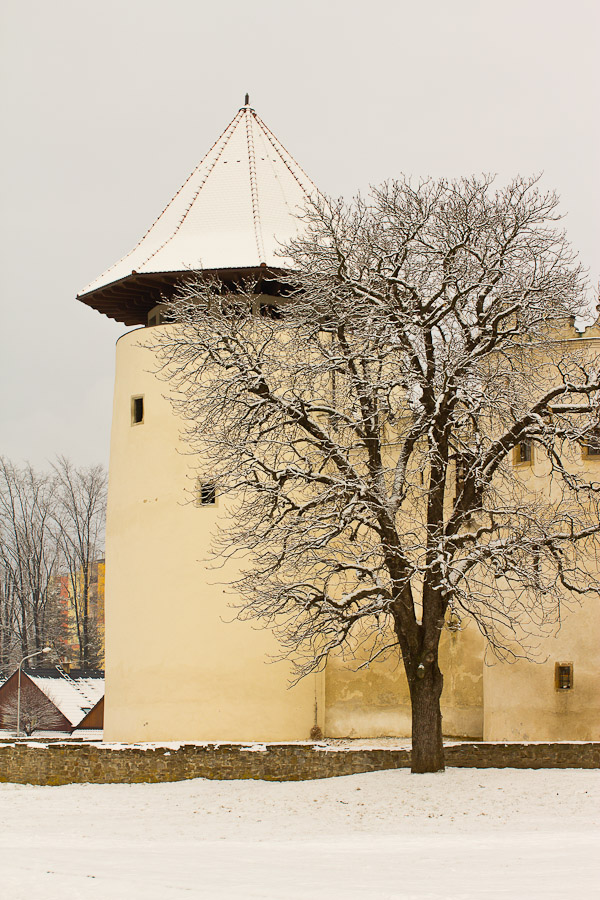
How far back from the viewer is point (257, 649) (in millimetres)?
22641

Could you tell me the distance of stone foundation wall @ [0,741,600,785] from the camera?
17047mm

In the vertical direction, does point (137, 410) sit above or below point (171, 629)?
above

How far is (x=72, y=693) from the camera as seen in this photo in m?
40.4

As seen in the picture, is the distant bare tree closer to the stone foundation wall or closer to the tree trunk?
Result: the stone foundation wall

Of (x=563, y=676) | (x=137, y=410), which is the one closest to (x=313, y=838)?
(x=563, y=676)

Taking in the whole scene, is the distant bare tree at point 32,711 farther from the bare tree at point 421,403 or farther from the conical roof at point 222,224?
the bare tree at point 421,403

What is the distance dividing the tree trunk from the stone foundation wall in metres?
1.29

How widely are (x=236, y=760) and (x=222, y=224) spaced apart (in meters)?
11.9

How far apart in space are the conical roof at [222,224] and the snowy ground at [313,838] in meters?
10.5

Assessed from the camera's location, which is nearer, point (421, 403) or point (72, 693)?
point (421, 403)

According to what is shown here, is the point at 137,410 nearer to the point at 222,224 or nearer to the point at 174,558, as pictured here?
the point at 174,558

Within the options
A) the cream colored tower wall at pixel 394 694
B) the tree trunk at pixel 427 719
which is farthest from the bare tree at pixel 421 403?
the cream colored tower wall at pixel 394 694

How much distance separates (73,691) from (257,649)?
19808 mm

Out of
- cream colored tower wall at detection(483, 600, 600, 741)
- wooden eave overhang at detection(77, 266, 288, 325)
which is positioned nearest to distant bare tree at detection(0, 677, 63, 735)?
wooden eave overhang at detection(77, 266, 288, 325)
